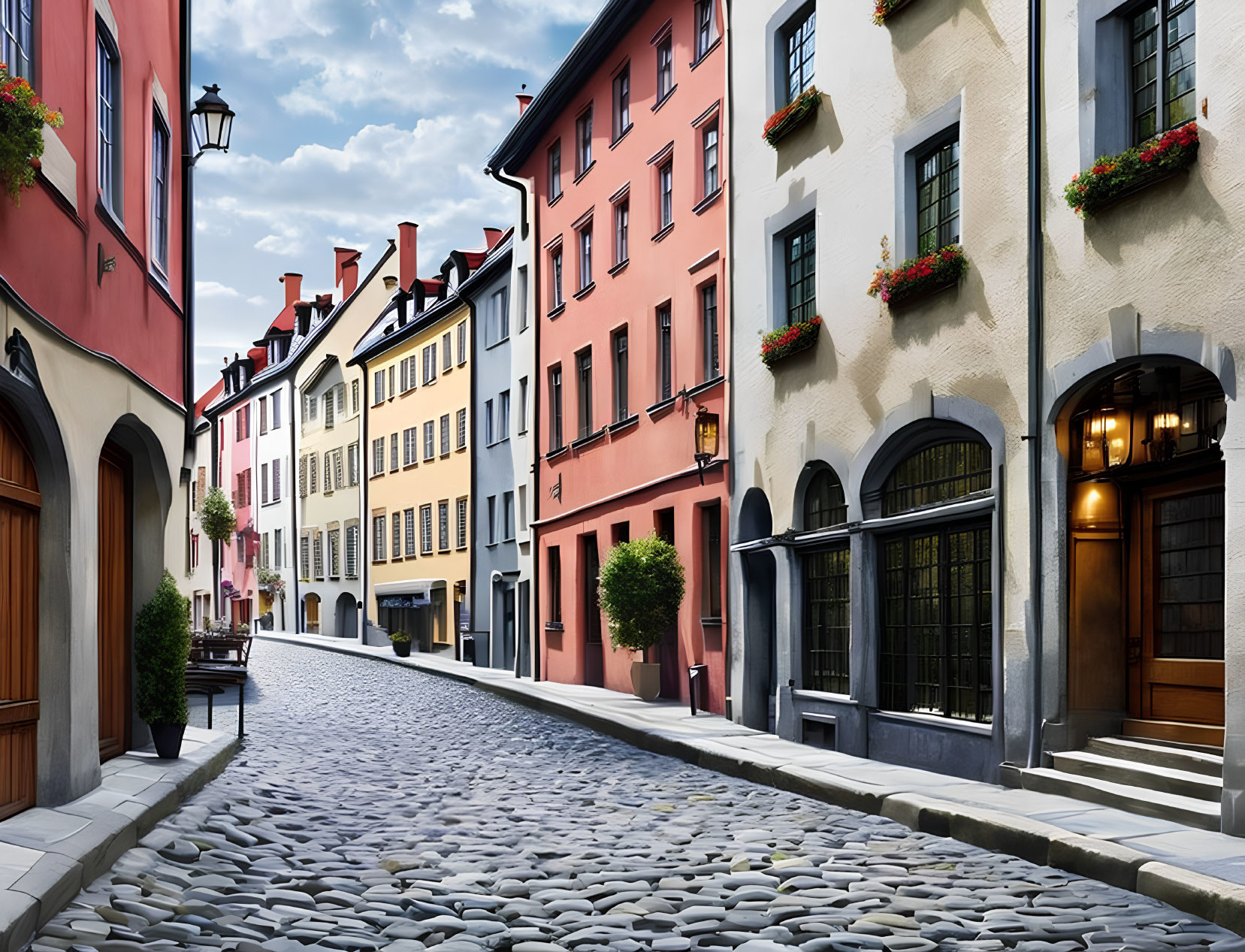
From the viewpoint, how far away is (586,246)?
28.2m

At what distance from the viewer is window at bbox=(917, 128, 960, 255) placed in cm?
1336

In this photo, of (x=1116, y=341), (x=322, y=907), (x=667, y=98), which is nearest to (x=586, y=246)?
(x=667, y=98)

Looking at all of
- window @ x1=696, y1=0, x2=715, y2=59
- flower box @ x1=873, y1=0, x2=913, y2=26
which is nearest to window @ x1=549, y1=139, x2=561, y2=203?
window @ x1=696, y1=0, x2=715, y2=59

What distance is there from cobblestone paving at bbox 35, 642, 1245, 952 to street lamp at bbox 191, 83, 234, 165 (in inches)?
255

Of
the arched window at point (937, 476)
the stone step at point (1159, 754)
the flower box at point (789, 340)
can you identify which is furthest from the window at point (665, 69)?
the stone step at point (1159, 754)

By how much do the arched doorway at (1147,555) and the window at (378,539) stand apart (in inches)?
1601

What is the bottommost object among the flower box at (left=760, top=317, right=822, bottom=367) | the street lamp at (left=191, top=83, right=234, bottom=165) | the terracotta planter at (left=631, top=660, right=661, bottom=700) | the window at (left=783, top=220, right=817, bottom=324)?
the terracotta planter at (left=631, top=660, right=661, bottom=700)

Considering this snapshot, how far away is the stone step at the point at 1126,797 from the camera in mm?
9086

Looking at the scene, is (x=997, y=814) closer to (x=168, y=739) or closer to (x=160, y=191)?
(x=168, y=739)

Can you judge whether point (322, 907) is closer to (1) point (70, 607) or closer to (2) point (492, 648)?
(1) point (70, 607)

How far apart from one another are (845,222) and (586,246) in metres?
13.4

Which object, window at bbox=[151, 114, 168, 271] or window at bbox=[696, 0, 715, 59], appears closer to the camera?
window at bbox=[151, 114, 168, 271]

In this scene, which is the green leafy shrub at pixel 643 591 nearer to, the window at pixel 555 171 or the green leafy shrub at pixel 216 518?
the window at pixel 555 171

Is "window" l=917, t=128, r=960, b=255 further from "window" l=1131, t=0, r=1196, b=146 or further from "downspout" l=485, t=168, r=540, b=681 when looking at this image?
"downspout" l=485, t=168, r=540, b=681
